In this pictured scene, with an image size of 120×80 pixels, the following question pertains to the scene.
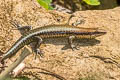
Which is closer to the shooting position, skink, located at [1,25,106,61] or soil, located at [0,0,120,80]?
soil, located at [0,0,120,80]

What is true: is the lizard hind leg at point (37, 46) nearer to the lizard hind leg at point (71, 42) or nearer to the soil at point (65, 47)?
the soil at point (65, 47)

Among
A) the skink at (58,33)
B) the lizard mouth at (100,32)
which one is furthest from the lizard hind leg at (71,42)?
the lizard mouth at (100,32)

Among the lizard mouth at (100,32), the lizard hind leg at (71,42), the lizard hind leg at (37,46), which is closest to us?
the lizard hind leg at (37,46)

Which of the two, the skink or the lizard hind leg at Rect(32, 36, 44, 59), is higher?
the skink

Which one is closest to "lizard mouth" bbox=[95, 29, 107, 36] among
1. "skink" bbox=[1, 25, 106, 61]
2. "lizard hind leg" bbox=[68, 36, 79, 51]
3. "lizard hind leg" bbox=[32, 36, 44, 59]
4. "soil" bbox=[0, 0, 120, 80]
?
"skink" bbox=[1, 25, 106, 61]

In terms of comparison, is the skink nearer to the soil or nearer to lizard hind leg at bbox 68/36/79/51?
lizard hind leg at bbox 68/36/79/51

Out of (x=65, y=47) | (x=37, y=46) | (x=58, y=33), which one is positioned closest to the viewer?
(x=37, y=46)

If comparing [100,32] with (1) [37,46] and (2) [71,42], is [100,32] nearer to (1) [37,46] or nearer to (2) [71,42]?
(2) [71,42]

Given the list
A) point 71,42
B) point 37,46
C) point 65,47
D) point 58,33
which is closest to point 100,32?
point 71,42

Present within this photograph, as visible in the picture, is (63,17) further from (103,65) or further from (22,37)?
(103,65)
